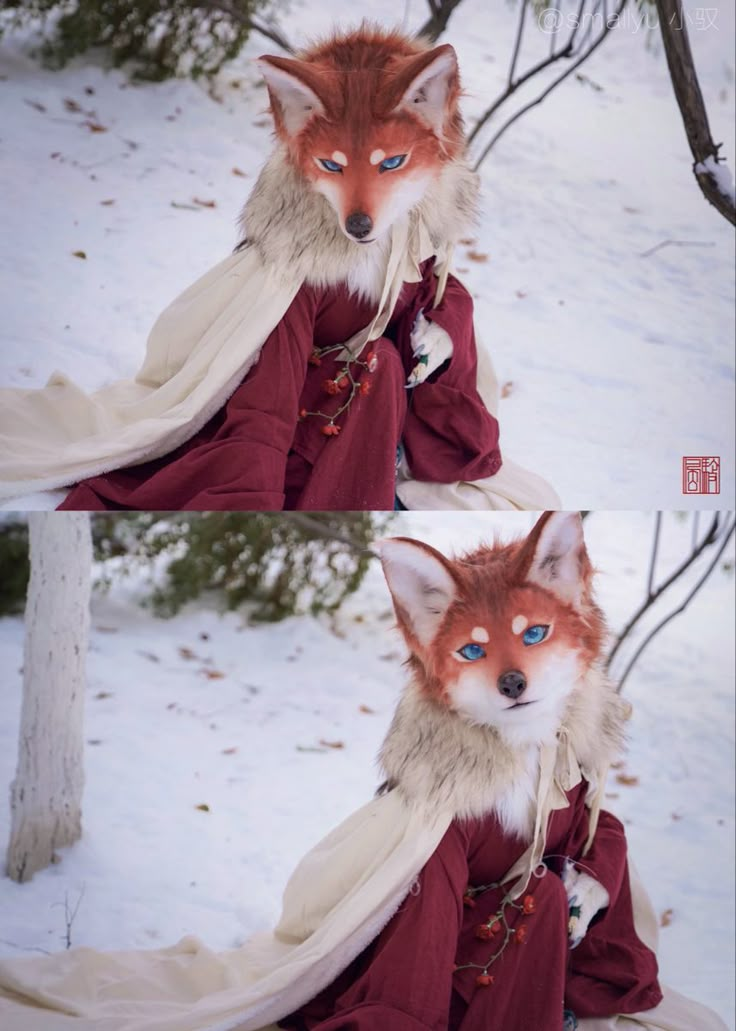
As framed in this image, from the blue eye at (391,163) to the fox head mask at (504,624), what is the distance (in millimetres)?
391

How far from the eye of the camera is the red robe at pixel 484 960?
1.20 metres

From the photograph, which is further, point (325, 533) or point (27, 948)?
point (325, 533)

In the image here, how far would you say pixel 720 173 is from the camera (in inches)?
71.9

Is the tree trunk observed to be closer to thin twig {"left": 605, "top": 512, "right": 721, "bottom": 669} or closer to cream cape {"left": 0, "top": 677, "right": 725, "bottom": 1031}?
cream cape {"left": 0, "top": 677, "right": 725, "bottom": 1031}

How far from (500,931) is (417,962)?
10cm

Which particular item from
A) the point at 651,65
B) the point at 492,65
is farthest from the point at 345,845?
the point at 651,65

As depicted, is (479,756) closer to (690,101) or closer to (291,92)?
(291,92)

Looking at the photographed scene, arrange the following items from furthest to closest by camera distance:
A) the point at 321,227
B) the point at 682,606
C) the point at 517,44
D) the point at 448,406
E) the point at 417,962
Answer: the point at 682,606
the point at 517,44
the point at 448,406
the point at 321,227
the point at 417,962

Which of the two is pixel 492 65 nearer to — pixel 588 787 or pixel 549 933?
pixel 588 787

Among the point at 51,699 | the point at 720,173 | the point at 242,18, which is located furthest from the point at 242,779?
the point at 720,173

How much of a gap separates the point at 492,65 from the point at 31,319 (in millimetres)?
695

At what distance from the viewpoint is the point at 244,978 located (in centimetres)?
132

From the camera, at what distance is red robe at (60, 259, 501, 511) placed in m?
1.30

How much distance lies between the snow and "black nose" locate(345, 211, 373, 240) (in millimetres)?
759
